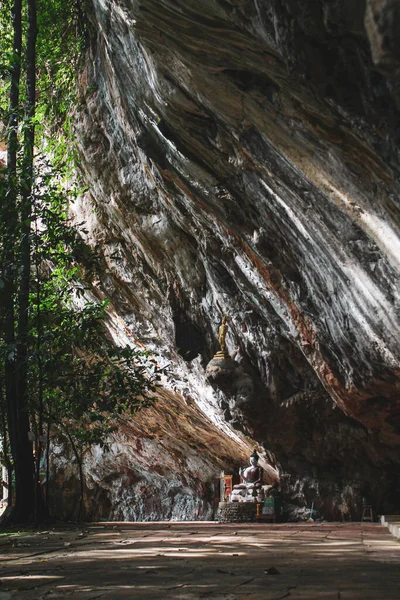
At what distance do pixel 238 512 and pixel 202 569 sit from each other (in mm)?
8555

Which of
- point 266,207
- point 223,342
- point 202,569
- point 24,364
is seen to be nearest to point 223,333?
point 223,342

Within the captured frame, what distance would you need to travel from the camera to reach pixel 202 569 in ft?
14.8

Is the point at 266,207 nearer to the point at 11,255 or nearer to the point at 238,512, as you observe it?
the point at 11,255

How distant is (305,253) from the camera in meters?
8.57

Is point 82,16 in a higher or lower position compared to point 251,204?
higher

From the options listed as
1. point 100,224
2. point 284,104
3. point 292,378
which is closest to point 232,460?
point 292,378

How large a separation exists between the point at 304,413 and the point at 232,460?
178 inches

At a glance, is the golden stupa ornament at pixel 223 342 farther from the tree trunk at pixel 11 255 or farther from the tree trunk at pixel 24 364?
the tree trunk at pixel 11 255

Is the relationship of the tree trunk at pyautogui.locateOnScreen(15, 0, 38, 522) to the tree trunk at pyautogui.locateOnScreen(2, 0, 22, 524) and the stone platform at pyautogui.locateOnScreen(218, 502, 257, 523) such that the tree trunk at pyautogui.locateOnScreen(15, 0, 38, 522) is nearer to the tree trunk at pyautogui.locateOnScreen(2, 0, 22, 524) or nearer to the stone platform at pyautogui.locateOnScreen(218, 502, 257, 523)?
the tree trunk at pyautogui.locateOnScreen(2, 0, 22, 524)

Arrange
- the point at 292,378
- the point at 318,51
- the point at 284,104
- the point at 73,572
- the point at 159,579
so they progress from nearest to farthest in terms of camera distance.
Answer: the point at 159,579 → the point at 73,572 → the point at 318,51 → the point at 284,104 → the point at 292,378

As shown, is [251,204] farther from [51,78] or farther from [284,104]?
[51,78]

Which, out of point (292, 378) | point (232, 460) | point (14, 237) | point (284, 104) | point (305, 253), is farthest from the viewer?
point (232, 460)

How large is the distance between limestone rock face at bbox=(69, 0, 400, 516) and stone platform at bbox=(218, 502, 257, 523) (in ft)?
4.23

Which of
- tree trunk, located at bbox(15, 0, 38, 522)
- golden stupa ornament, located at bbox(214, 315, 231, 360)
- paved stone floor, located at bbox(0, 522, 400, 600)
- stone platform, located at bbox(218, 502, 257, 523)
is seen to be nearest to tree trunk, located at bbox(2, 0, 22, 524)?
tree trunk, located at bbox(15, 0, 38, 522)
